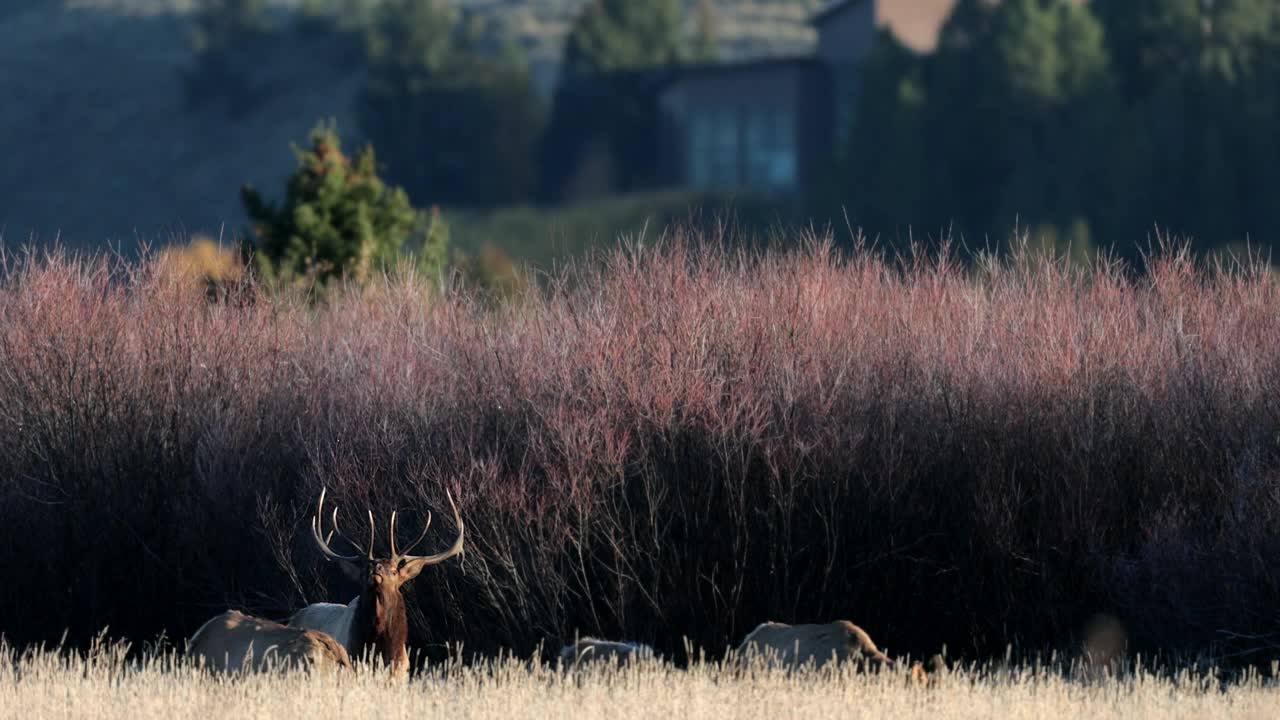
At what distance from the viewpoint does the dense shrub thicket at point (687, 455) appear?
1991cm

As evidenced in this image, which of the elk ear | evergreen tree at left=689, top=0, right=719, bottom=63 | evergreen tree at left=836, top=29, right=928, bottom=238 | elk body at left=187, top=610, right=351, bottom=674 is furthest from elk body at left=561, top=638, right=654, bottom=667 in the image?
evergreen tree at left=689, top=0, right=719, bottom=63

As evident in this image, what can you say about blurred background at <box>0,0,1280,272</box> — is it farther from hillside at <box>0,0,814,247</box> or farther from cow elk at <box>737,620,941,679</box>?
cow elk at <box>737,620,941,679</box>

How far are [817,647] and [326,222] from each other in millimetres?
17208

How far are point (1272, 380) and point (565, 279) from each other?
721 centimetres

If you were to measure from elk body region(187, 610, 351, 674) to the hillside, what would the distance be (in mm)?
72986

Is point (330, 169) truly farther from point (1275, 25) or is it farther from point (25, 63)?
point (25, 63)

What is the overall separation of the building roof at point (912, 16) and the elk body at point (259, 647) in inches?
2186

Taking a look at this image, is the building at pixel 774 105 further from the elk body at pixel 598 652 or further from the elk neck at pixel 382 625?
the elk neck at pixel 382 625

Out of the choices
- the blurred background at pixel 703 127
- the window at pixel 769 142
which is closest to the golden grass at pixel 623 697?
the blurred background at pixel 703 127

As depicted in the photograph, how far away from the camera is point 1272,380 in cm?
2086

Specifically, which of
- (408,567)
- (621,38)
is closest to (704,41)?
(621,38)

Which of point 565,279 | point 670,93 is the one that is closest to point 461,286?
point 565,279

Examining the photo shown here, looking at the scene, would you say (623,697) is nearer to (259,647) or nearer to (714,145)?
(259,647)

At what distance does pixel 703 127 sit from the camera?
7212cm
